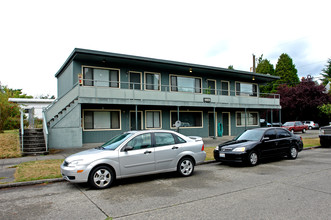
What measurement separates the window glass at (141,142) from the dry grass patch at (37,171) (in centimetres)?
275

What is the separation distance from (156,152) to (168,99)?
471 inches

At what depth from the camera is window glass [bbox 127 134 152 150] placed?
708cm

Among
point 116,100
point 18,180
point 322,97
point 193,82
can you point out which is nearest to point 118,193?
point 18,180

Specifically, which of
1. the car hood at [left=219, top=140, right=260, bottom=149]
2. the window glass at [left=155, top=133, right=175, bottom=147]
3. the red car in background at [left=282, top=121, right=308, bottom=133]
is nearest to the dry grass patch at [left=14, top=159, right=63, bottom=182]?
the window glass at [left=155, top=133, right=175, bottom=147]

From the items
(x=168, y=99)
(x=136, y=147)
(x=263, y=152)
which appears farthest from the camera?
(x=168, y=99)

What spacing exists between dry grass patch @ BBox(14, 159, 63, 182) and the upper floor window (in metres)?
11.1

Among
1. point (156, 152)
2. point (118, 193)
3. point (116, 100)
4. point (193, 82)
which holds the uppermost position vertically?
point (193, 82)

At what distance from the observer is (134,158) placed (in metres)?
6.89

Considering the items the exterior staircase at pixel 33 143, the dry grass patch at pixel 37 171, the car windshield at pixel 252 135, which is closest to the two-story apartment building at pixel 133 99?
the exterior staircase at pixel 33 143

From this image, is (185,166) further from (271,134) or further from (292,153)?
(292,153)

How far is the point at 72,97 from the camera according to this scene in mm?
15234

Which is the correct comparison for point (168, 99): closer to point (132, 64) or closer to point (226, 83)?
point (132, 64)

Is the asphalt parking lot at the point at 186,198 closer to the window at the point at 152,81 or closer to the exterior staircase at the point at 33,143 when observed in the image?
the exterior staircase at the point at 33,143

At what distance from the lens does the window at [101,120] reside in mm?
17422
